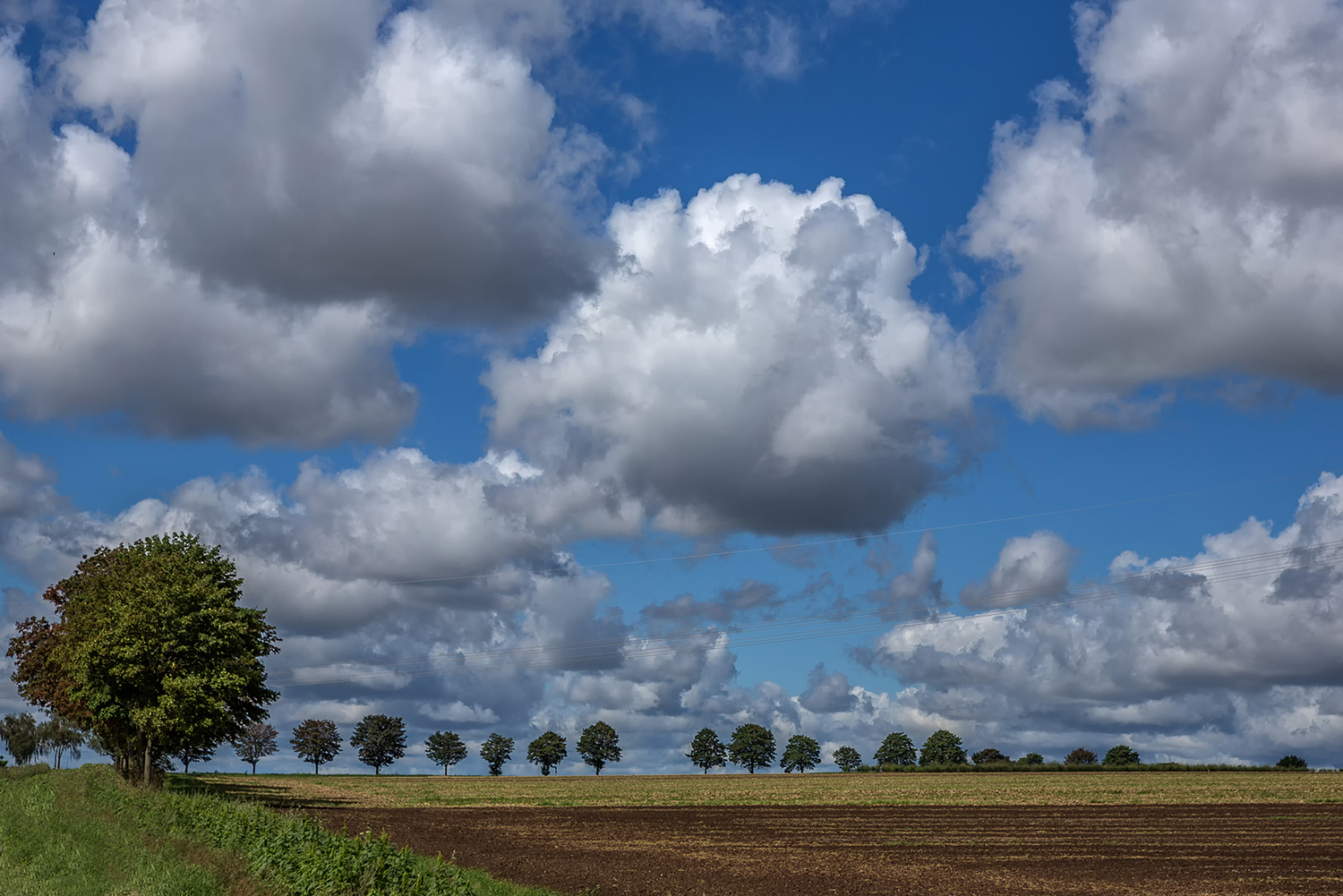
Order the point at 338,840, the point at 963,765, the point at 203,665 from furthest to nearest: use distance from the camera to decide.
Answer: the point at 963,765 < the point at 203,665 < the point at 338,840

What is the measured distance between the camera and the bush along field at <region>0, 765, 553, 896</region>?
24688 millimetres

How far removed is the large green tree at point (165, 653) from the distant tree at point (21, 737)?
134 m

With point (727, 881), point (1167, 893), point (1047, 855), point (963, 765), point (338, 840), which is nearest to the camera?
point (338, 840)

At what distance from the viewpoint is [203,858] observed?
30.7 metres

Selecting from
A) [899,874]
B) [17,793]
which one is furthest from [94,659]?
[899,874]

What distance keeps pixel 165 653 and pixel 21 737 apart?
492ft

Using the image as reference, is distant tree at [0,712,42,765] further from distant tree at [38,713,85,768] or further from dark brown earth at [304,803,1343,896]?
dark brown earth at [304,803,1343,896]

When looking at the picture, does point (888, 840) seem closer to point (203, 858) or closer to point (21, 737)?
point (203, 858)

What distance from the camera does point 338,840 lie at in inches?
1124

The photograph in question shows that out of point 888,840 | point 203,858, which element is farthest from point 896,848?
point 203,858

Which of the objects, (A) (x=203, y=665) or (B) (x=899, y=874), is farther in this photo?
(A) (x=203, y=665)

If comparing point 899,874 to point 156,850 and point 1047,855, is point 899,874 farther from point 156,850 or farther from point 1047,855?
point 156,850

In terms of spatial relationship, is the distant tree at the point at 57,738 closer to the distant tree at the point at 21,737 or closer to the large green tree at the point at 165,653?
the distant tree at the point at 21,737

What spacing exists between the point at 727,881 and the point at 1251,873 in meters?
18.1
